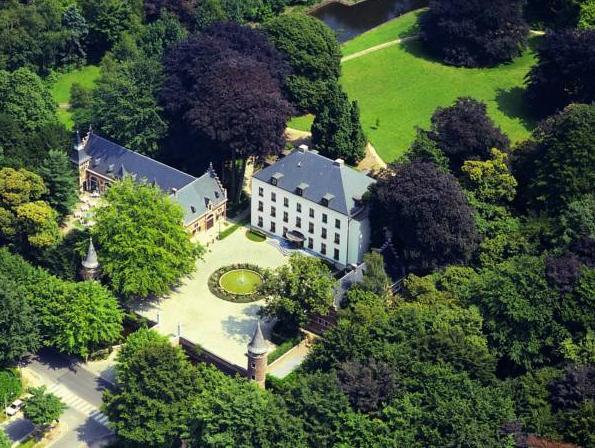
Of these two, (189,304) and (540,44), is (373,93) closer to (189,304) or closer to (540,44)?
(540,44)

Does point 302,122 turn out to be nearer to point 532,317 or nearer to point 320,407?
point 532,317

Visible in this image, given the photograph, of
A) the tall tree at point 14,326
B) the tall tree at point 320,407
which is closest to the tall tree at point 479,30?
the tall tree at point 320,407

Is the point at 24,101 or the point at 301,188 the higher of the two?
the point at 24,101

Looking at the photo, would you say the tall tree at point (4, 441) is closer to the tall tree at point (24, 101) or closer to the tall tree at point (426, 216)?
the tall tree at point (426, 216)

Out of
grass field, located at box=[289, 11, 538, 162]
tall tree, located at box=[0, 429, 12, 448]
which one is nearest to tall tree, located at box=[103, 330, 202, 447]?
tall tree, located at box=[0, 429, 12, 448]

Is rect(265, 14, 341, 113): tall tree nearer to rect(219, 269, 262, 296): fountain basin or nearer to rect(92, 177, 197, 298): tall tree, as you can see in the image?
rect(219, 269, 262, 296): fountain basin

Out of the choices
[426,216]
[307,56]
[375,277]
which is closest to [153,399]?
[375,277]
